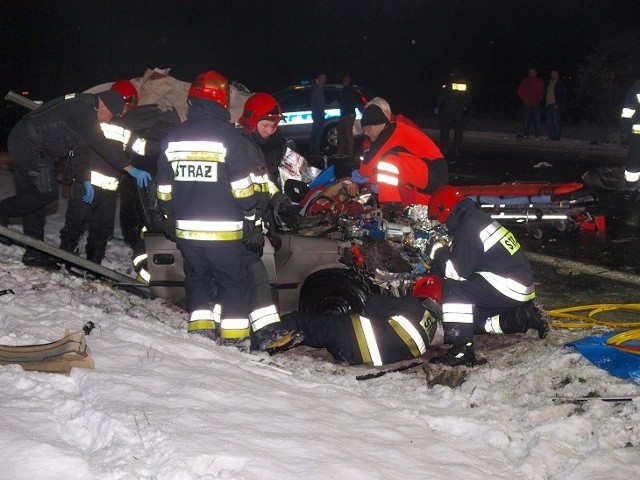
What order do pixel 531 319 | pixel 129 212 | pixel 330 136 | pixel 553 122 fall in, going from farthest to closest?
pixel 553 122
pixel 330 136
pixel 129 212
pixel 531 319

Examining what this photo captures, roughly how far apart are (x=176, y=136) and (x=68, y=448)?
2609 millimetres

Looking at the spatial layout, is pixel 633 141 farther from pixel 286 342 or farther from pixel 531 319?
pixel 286 342

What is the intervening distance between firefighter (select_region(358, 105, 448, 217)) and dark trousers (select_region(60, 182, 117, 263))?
2501 millimetres

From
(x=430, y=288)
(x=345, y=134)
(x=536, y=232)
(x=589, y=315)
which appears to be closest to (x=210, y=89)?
(x=430, y=288)

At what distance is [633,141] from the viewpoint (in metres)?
11.3

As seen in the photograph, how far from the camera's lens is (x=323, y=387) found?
511 cm

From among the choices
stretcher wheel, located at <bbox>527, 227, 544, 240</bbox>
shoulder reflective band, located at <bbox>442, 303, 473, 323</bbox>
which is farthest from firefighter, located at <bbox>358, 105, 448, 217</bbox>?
stretcher wheel, located at <bbox>527, 227, 544, 240</bbox>

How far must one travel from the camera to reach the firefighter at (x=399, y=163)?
7.21 metres

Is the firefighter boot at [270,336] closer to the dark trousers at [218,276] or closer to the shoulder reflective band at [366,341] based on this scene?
the dark trousers at [218,276]

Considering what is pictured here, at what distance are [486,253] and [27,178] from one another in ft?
13.7

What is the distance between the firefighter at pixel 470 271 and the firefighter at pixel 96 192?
10.3ft

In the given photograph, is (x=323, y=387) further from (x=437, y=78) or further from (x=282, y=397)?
(x=437, y=78)

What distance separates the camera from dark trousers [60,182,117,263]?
7535 millimetres

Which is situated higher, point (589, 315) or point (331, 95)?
point (331, 95)
